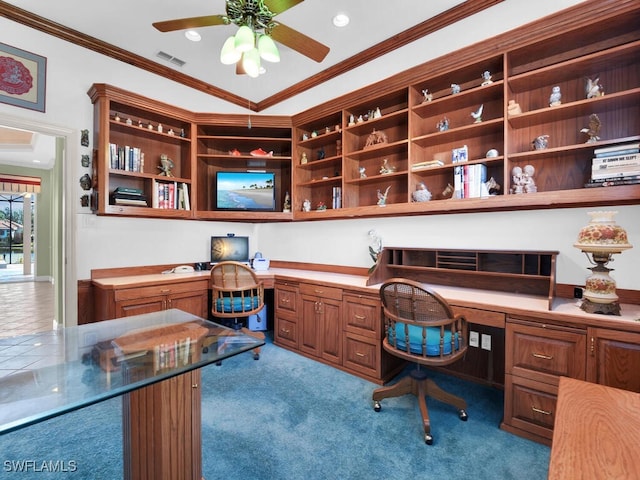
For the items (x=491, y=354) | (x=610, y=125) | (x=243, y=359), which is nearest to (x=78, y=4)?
(x=243, y=359)

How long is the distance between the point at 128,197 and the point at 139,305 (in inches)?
41.9

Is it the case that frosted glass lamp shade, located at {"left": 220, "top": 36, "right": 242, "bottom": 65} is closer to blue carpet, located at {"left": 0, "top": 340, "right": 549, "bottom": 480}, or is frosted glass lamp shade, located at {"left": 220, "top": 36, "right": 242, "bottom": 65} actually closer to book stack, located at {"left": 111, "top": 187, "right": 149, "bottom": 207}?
book stack, located at {"left": 111, "top": 187, "right": 149, "bottom": 207}

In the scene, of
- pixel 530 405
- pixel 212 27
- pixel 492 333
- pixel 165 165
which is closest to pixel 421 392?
pixel 530 405

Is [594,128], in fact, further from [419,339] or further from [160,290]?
[160,290]

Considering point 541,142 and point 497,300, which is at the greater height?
point 541,142

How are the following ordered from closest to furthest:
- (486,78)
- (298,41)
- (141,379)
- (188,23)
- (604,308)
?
(141,379)
(604,308)
(188,23)
(298,41)
(486,78)

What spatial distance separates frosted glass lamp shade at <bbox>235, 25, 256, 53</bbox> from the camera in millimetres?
1743

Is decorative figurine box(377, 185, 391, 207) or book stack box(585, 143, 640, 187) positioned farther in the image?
decorative figurine box(377, 185, 391, 207)

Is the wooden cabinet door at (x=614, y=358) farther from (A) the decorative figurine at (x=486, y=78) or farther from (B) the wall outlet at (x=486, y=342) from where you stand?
(A) the decorative figurine at (x=486, y=78)

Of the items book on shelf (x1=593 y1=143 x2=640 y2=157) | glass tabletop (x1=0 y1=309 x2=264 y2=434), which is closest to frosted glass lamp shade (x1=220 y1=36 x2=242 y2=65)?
glass tabletop (x1=0 y1=309 x2=264 y2=434)

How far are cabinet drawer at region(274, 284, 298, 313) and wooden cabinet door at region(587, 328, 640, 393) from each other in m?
2.27

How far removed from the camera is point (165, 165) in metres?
3.34

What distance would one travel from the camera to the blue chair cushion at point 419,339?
1881 mm

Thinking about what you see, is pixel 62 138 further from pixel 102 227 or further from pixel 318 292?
pixel 318 292
